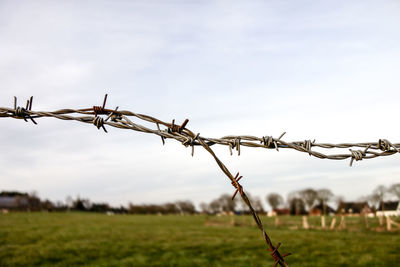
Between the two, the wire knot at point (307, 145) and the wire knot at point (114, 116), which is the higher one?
the wire knot at point (114, 116)

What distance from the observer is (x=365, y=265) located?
9648 mm

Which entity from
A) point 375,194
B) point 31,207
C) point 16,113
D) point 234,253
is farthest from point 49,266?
point 31,207

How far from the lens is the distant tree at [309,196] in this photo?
83938mm

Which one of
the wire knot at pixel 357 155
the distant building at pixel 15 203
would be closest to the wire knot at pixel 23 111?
the wire knot at pixel 357 155

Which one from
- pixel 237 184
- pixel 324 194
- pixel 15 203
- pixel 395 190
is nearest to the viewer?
pixel 237 184

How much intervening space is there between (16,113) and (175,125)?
0.93 meters

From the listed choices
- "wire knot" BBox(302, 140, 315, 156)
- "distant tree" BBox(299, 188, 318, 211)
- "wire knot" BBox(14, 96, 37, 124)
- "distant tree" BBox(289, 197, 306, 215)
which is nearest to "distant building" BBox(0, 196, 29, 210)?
"distant tree" BBox(289, 197, 306, 215)

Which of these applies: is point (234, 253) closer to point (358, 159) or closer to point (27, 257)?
point (27, 257)

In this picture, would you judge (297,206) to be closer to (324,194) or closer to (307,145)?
(324,194)

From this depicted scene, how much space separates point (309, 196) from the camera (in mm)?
85562

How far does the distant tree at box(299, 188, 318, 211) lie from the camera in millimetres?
83938

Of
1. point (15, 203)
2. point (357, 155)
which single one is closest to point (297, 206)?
point (15, 203)

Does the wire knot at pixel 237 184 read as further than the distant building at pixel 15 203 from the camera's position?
No

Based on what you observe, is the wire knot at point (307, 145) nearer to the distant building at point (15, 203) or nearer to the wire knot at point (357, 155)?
the wire knot at point (357, 155)
